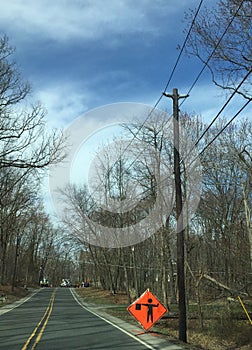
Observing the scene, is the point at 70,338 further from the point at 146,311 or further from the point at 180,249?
the point at 180,249

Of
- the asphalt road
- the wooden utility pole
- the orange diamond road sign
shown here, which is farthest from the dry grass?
the wooden utility pole

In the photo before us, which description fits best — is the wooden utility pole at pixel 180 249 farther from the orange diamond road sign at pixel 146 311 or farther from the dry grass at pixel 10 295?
the dry grass at pixel 10 295

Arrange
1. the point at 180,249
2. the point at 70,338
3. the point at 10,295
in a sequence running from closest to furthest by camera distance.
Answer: the point at 70,338, the point at 180,249, the point at 10,295

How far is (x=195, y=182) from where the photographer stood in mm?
28656

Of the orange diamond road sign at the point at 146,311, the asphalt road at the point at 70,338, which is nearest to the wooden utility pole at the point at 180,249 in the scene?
the orange diamond road sign at the point at 146,311

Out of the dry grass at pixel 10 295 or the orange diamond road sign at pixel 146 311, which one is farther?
the dry grass at pixel 10 295

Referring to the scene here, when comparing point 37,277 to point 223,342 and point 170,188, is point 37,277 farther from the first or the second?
point 223,342

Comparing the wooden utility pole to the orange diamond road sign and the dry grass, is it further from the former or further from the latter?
the dry grass

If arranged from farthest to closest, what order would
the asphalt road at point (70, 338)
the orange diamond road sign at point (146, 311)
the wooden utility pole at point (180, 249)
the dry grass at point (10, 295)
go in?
the dry grass at point (10, 295) < the orange diamond road sign at point (146, 311) < the wooden utility pole at point (180, 249) < the asphalt road at point (70, 338)

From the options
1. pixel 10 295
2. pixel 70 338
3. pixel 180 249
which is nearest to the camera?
pixel 70 338

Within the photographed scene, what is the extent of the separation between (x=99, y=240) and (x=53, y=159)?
24.6 metres

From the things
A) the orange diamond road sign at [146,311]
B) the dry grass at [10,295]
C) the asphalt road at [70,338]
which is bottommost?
the asphalt road at [70,338]

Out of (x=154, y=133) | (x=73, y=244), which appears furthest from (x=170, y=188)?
(x=73, y=244)

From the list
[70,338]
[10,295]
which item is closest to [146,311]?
[70,338]
